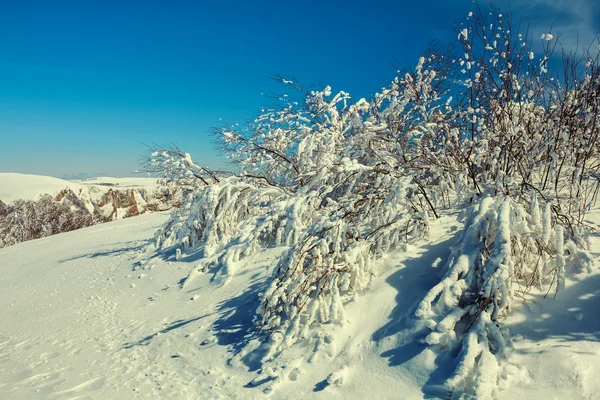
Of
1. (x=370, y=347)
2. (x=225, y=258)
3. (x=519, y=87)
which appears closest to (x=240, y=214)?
(x=225, y=258)

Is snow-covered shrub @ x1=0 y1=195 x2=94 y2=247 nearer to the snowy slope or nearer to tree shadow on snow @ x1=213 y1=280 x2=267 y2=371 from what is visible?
the snowy slope

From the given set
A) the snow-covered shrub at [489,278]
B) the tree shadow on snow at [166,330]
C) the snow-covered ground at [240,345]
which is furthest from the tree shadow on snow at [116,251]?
the snow-covered shrub at [489,278]

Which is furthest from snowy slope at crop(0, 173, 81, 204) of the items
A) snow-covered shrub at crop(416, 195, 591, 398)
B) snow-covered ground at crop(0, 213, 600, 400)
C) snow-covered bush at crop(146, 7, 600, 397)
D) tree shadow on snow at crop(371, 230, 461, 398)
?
snow-covered shrub at crop(416, 195, 591, 398)

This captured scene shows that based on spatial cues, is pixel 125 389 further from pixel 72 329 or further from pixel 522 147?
pixel 522 147

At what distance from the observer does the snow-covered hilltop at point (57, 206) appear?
706 inches

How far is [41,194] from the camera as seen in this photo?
775 inches

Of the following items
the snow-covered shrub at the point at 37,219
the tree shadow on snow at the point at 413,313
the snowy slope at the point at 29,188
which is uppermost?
the snowy slope at the point at 29,188

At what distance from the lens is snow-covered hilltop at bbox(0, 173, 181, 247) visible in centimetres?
1792

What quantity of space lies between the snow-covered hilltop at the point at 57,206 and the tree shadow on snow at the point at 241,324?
12.9 m

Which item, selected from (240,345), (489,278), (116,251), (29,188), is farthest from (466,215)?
(29,188)

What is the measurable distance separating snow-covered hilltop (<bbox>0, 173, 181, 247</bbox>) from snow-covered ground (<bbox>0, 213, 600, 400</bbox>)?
1171 cm

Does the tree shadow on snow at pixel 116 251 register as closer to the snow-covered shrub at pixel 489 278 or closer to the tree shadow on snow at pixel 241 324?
the tree shadow on snow at pixel 241 324

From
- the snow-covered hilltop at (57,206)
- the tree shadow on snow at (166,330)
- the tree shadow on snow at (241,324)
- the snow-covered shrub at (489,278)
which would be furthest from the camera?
the snow-covered hilltop at (57,206)

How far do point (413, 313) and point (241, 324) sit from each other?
168 centimetres
